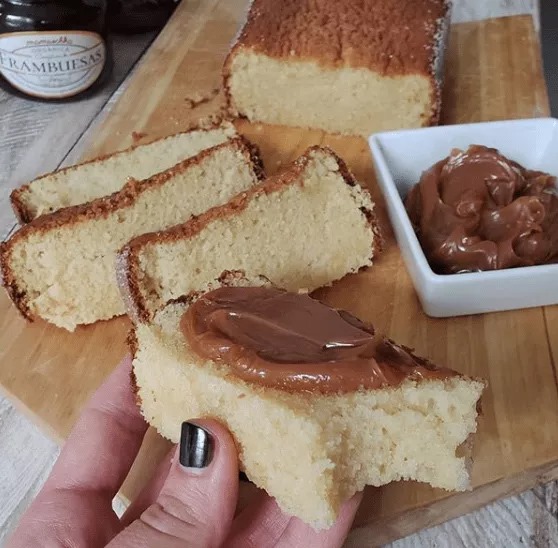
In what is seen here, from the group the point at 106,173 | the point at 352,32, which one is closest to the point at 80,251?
the point at 106,173

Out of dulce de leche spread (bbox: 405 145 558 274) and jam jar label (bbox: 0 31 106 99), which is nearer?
dulce de leche spread (bbox: 405 145 558 274)

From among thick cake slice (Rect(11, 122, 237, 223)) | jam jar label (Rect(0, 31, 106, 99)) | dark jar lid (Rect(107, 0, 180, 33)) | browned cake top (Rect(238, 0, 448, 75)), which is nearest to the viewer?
thick cake slice (Rect(11, 122, 237, 223))

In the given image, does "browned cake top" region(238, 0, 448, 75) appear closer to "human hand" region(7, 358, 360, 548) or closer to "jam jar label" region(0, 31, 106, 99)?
"jam jar label" region(0, 31, 106, 99)

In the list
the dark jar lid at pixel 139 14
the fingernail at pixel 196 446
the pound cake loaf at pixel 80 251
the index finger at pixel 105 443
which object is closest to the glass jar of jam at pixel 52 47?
the dark jar lid at pixel 139 14

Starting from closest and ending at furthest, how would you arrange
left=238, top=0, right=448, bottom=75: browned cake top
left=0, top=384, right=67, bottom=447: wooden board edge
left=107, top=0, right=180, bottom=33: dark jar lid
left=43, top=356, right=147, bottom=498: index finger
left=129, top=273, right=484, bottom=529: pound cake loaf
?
left=129, top=273, right=484, bottom=529: pound cake loaf, left=43, top=356, right=147, bottom=498: index finger, left=0, top=384, right=67, bottom=447: wooden board edge, left=238, top=0, right=448, bottom=75: browned cake top, left=107, top=0, right=180, bottom=33: dark jar lid

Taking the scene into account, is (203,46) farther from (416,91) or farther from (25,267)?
(25,267)

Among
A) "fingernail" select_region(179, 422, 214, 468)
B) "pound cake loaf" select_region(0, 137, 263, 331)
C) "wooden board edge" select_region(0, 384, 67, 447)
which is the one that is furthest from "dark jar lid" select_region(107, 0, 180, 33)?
"fingernail" select_region(179, 422, 214, 468)

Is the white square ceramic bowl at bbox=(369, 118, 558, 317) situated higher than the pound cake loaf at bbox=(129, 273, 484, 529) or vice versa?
the pound cake loaf at bbox=(129, 273, 484, 529)
